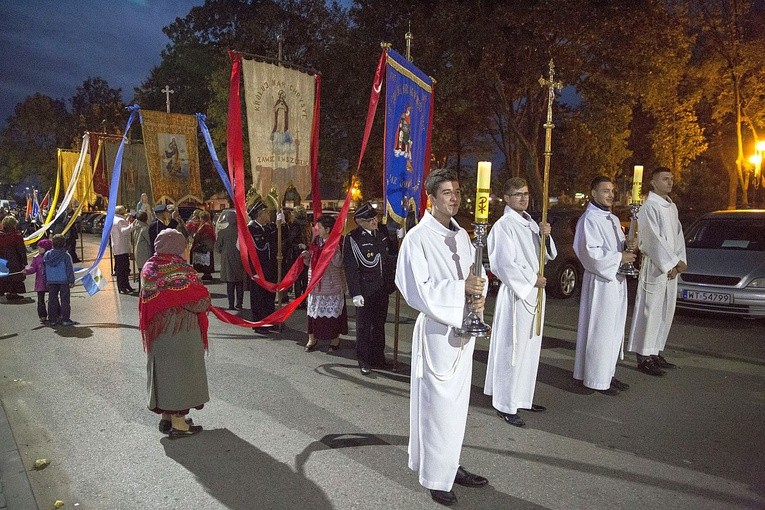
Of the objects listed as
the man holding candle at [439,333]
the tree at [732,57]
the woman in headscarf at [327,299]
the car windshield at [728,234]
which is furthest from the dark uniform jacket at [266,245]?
the tree at [732,57]

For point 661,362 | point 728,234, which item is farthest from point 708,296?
point 661,362

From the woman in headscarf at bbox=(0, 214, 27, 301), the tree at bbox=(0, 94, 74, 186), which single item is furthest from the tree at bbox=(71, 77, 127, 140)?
the woman in headscarf at bbox=(0, 214, 27, 301)

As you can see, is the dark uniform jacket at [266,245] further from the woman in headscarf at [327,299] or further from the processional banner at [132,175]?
the processional banner at [132,175]

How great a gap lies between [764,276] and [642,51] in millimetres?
9340

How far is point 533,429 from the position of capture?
484cm

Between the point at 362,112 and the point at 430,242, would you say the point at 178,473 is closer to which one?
the point at 430,242

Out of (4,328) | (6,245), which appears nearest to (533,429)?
(4,328)

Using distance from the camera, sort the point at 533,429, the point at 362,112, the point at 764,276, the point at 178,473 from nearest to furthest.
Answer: the point at 178,473
the point at 533,429
the point at 764,276
the point at 362,112

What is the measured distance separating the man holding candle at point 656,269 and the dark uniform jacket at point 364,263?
291 cm

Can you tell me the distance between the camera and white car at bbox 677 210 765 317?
27.5ft

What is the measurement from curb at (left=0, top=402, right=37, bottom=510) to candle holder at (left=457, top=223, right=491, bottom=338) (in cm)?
287

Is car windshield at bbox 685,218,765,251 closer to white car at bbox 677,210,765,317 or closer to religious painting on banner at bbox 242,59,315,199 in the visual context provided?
white car at bbox 677,210,765,317

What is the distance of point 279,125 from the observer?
7.54 metres

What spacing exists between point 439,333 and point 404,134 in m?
3.59
